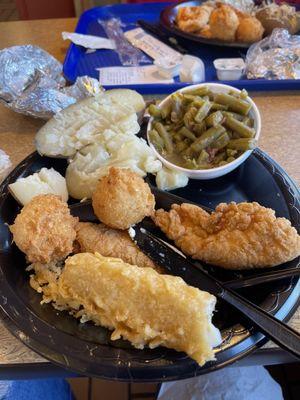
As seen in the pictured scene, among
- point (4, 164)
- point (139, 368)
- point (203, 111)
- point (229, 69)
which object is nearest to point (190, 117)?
point (203, 111)

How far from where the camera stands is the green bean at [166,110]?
1320mm

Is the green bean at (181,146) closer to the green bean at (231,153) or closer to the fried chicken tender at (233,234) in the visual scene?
the green bean at (231,153)

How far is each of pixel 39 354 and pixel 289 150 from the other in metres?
1.07

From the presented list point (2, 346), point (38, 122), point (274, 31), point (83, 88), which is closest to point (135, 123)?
point (83, 88)

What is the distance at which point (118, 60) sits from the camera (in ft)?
6.37

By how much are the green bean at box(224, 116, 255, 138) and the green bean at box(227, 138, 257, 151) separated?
0.03m

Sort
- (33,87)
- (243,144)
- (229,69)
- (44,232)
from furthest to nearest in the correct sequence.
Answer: (229,69) < (33,87) < (243,144) < (44,232)

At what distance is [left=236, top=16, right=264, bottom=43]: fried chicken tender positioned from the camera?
1834mm

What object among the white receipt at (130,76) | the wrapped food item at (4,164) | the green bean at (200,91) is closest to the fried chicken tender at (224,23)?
the white receipt at (130,76)

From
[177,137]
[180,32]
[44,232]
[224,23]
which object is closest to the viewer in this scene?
[44,232]

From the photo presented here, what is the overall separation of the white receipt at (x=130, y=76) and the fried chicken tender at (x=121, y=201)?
0.86 meters

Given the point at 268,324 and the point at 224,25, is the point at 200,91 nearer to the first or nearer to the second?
the point at 224,25

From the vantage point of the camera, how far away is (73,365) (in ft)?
2.46

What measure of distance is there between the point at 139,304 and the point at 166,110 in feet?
2.47
